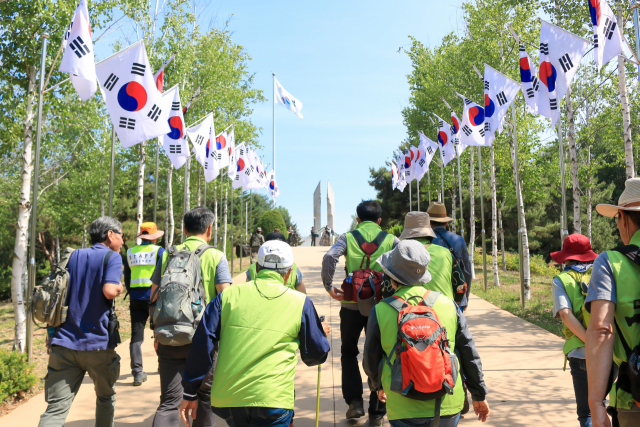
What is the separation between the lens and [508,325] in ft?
31.1

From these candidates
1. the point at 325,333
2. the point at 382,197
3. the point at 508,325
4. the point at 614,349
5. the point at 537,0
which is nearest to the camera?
the point at 614,349

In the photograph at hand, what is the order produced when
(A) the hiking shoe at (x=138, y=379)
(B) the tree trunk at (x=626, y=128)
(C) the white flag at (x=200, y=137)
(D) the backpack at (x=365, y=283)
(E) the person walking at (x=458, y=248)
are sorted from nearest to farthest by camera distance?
(D) the backpack at (x=365, y=283)
(E) the person walking at (x=458, y=248)
(A) the hiking shoe at (x=138, y=379)
(B) the tree trunk at (x=626, y=128)
(C) the white flag at (x=200, y=137)

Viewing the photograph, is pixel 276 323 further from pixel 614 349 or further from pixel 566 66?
pixel 566 66

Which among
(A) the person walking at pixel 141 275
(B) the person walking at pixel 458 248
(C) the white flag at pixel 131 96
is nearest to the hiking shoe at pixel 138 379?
(A) the person walking at pixel 141 275

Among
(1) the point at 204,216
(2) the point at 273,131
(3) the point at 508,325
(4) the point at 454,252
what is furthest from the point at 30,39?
(2) the point at 273,131

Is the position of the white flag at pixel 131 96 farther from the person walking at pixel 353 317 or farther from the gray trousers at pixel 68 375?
the gray trousers at pixel 68 375

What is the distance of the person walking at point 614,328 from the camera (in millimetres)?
2090

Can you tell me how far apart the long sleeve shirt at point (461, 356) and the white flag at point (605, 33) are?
7121mm

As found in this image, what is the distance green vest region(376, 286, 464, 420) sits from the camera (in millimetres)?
2574

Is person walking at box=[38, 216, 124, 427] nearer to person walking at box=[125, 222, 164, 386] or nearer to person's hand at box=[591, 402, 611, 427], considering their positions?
person walking at box=[125, 222, 164, 386]

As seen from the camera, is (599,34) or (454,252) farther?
(599,34)

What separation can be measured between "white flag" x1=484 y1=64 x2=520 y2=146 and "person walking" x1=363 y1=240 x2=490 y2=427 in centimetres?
1001

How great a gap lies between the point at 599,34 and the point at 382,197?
34.2 metres

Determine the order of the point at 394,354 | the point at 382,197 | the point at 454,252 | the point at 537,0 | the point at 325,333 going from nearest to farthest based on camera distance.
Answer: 1. the point at 394,354
2. the point at 325,333
3. the point at 454,252
4. the point at 537,0
5. the point at 382,197
